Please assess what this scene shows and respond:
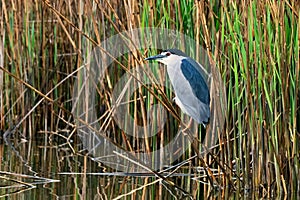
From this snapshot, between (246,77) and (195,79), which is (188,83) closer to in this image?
(195,79)

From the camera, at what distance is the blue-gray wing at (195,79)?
3217 millimetres

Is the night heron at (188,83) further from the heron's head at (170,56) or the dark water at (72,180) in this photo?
the dark water at (72,180)

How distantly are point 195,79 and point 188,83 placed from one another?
0.04 m

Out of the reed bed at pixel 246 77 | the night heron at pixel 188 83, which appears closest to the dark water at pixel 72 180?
the reed bed at pixel 246 77

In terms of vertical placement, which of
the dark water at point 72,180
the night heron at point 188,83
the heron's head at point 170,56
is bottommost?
the dark water at point 72,180

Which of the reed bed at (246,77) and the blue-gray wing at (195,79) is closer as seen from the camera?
the reed bed at (246,77)

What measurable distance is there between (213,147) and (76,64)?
1433 mm

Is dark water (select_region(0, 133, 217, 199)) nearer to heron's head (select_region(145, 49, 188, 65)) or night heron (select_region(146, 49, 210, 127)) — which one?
night heron (select_region(146, 49, 210, 127))

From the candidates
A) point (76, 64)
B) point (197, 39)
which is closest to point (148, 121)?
point (197, 39)

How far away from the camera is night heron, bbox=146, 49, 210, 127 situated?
3.21 meters

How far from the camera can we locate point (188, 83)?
10.7ft

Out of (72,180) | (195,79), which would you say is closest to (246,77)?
(195,79)

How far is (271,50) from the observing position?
10.0 ft

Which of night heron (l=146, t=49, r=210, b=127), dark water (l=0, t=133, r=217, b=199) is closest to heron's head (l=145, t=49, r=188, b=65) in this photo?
night heron (l=146, t=49, r=210, b=127)
